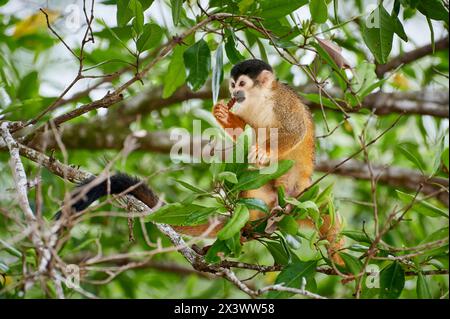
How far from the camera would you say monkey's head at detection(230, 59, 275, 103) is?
10.1 feet

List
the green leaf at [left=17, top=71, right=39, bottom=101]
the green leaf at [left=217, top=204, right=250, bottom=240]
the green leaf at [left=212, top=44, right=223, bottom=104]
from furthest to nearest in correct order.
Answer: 1. the green leaf at [left=17, top=71, right=39, bottom=101]
2. the green leaf at [left=212, top=44, right=223, bottom=104]
3. the green leaf at [left=217, top=204, right=250, bottom=240]

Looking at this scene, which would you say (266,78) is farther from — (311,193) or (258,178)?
(258,178)

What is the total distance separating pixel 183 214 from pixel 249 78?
1.14m

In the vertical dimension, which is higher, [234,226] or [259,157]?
[259,157]

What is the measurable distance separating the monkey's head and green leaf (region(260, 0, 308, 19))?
55 centimetres

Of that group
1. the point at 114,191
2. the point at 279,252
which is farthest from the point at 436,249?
the point at 114,191

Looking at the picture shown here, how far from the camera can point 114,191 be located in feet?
7.47

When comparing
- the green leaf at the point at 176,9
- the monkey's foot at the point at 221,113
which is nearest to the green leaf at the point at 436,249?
the monkey's foot at the point at 221,113

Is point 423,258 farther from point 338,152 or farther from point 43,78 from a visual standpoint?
point 43,78

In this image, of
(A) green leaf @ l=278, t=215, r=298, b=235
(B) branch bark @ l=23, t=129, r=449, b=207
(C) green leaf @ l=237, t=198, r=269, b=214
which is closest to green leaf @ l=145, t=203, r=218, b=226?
(C) green leaf @ l=237, t=198, r=269, b=214

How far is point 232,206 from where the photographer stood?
2.21m

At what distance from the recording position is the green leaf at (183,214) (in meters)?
2.12

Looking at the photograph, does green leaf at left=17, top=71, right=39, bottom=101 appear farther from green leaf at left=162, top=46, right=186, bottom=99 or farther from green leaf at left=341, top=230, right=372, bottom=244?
green leaf at left=341, top=230, right=372, bottom=244
